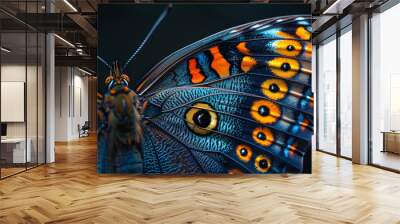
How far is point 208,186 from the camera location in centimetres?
555

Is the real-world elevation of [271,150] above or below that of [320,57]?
below

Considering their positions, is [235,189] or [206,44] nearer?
[235,189]

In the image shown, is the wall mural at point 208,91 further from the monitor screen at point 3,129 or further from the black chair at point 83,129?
the black chair at point 83,129

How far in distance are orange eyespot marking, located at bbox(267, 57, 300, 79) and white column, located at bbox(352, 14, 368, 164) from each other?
7.64 feet

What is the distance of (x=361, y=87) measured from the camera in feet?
25.8

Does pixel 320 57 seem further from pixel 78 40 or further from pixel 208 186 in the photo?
pixel 78 40

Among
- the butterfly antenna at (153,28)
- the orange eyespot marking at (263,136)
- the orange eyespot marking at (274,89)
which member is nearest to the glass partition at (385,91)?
the orange eyespot marking at (274,89)

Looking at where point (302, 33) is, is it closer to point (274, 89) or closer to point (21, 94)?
point (274, 89)

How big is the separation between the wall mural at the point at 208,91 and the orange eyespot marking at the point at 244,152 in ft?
0.06

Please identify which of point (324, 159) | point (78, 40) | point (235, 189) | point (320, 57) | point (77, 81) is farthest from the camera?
point (77, 81)

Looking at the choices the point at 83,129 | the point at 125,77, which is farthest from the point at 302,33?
the point at 83,129

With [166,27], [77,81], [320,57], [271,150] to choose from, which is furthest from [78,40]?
[271,150]

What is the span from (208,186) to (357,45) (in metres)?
4.82

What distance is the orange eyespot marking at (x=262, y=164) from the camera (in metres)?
6.40
